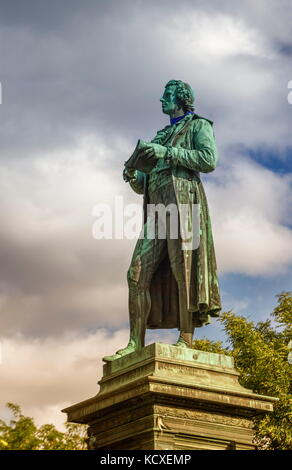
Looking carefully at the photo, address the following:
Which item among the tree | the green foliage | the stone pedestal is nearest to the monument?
the stone pedestal

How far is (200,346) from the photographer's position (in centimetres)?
3612

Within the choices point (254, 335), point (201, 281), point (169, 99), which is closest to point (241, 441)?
point (201, 281)

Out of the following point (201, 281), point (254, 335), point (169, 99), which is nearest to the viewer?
point (201, 281)

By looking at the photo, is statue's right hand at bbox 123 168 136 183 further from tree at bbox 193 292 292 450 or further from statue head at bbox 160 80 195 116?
tree at bbox 193 292 292 450

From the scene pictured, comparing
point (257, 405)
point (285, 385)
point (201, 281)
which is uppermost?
point (285, 385)

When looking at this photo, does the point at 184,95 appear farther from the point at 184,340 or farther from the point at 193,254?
the point at 184,340

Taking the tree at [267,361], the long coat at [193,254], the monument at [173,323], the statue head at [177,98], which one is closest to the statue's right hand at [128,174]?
the monument at [173,323]

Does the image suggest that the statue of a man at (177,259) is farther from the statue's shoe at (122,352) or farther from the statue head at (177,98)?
the statue head at (177,98)

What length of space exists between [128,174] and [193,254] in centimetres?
176

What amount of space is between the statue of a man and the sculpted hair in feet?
0.99

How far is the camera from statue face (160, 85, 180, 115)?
13289 mm

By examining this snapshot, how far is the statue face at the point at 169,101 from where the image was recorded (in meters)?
13.3
